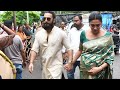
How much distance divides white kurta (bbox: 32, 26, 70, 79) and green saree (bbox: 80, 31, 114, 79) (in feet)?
1.76

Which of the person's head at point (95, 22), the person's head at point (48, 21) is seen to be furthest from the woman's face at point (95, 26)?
the person's head at point (48, 21)

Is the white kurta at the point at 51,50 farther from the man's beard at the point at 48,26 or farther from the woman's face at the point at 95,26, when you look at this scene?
the woman's face at the point at 95,26

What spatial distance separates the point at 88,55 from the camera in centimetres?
373

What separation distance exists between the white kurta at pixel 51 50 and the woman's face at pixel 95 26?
2.05 feet

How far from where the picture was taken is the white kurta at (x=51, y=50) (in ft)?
13.8

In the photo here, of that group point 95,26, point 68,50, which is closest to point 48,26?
point 68,50

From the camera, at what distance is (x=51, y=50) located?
4.21 m

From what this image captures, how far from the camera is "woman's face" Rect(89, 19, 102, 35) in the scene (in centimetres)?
370

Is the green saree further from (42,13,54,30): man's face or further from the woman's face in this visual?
(42,13,54,30): man's face

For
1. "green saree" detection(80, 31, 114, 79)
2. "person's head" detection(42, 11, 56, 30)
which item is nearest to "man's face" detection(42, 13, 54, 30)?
"person's head" detection(42, 11, 56, 30)

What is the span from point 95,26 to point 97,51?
0.27 meters
